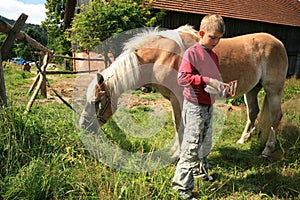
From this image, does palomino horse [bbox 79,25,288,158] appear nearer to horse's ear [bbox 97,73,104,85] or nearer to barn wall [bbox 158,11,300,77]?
horse's ear [bbox 97,73,104,85]

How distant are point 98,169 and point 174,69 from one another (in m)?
1.50

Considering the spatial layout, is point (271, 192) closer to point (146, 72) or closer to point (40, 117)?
point (146, 72)

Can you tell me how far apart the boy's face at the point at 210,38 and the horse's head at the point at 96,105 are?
1272 mm

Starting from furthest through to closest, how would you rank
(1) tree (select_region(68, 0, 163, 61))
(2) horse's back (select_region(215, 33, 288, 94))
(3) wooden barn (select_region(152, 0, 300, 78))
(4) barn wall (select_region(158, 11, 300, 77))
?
(4) barn wall (select_region(158, 11, 300, 77))
(3) wooden barn (select_region(152, 0, 300, 78))
(1) tree (select_region(68, 0, 163, 61))
(2) horse's back (select_region(215, 33, 288, 94))

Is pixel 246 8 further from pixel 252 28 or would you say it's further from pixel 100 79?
pixel 100 79

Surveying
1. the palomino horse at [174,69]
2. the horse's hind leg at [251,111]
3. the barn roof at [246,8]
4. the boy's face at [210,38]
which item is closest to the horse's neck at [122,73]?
the palomino horse at [174,69]

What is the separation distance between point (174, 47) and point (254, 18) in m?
11.6

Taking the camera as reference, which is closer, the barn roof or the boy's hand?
the boy's hand

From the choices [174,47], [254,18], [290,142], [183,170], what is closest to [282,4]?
[254,18]

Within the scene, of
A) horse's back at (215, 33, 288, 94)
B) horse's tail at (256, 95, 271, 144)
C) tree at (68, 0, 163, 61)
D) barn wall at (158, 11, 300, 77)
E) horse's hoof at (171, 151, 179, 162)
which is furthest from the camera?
barn wall at (158, 11, 300, 77)

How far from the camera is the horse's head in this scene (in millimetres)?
2801

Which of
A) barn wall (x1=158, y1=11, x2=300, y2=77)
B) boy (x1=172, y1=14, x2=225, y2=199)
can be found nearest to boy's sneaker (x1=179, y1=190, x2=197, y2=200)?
boy (x1=172, y1=14, x2=225, y2=199)

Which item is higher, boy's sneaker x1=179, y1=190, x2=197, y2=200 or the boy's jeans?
the boy's jeans

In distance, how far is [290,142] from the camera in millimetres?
3848
